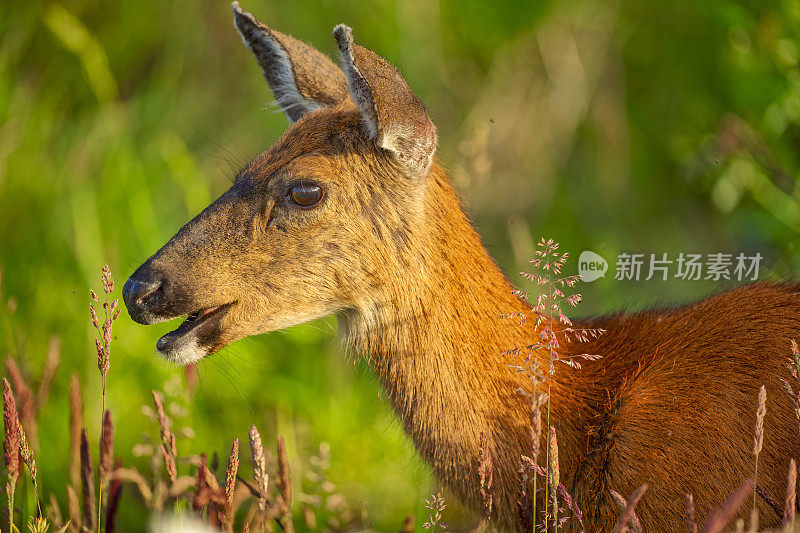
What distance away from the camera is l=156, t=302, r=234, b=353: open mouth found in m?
2.92

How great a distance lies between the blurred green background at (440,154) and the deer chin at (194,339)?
62 centimetres

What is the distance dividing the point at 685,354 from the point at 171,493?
1.74m

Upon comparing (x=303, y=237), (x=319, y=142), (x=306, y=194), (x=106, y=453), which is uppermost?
(x=319, y=142)

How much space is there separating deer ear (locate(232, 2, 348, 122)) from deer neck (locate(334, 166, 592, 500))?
0.80m

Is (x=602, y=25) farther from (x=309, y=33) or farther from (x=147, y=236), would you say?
(x=147, y=236)

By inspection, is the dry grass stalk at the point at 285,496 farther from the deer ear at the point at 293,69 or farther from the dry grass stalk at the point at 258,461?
the deer ear at the point at 293,69

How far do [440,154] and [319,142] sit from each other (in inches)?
81.1

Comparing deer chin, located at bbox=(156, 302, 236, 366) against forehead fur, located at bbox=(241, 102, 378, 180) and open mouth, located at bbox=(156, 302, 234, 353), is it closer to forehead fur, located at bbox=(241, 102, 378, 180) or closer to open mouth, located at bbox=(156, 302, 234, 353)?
open mouth, located at bbox=(156, 302, 234, 353)

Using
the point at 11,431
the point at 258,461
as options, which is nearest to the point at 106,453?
the point at 11,431

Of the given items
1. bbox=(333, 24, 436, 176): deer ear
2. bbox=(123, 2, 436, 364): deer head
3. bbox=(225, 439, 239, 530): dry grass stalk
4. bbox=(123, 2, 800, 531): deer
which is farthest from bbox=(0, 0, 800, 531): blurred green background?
bbox=(225, 439, 239, 530): dry grass stalk

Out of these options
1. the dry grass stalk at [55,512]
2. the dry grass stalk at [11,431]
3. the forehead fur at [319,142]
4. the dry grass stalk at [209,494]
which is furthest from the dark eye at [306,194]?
the dry grass stalk at [55,512]

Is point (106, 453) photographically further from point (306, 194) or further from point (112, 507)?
point (306, 194)

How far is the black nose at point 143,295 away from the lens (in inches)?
111

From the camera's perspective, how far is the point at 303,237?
9.70 ft
